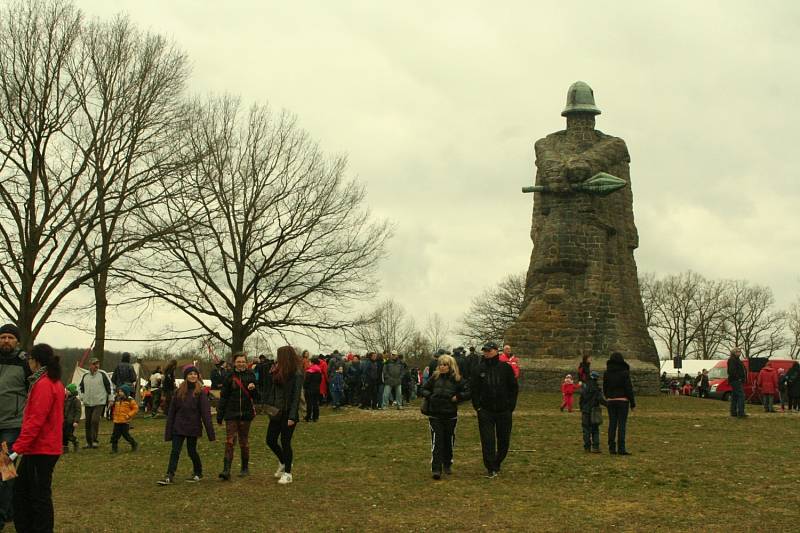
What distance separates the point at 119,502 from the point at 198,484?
137cm

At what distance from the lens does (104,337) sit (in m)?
30.8

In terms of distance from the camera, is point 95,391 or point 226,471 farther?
point 95,391

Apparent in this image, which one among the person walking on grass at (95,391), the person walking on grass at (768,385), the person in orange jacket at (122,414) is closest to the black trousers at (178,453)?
the person in orange jacket at (122,414)

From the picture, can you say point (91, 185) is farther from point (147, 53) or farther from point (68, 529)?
point (68, 529)

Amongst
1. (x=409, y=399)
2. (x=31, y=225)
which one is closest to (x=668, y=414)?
(x=409, y=399)

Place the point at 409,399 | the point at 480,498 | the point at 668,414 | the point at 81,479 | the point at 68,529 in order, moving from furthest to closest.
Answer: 1. the point at 409,399
2. the point at 668,414
3. the point at 81,479
4. the point at 480,498
5. the point at 68,529

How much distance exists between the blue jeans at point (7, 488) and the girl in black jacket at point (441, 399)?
500 centimetres

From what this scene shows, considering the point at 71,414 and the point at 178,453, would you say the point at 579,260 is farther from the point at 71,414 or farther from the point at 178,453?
the point at 178,453

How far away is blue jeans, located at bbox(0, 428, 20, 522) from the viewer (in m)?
9.30

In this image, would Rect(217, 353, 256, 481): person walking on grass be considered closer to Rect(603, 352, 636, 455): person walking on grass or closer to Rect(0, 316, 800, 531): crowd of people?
Rect(0, 316, 800, 531): crowd of people

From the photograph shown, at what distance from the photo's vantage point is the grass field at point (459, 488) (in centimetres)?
1012

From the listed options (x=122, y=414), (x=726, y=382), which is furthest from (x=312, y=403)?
(x=726, y=382)

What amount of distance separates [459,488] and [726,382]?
89.6 ft

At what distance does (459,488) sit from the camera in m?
12.1
